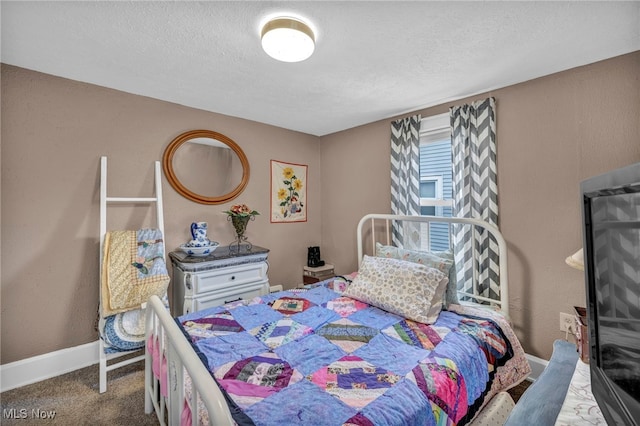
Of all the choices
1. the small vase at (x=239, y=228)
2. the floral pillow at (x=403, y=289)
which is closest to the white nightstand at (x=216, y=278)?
the small vase at (x=239, y=228)

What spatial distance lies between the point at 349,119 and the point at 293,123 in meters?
0.64

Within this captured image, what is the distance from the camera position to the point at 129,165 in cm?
226

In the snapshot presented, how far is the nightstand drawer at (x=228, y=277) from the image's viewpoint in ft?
7.16

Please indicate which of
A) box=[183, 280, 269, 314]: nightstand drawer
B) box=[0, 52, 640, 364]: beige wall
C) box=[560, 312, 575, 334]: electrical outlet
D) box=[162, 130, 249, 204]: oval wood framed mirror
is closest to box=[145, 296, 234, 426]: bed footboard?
box=[183, 280, 269, 314]: nightstand drawer

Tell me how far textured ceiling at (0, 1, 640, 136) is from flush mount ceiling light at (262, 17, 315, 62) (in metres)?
0.06

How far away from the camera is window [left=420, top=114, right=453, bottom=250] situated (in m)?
2.46

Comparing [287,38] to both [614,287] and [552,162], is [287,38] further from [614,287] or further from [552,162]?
[552,162]

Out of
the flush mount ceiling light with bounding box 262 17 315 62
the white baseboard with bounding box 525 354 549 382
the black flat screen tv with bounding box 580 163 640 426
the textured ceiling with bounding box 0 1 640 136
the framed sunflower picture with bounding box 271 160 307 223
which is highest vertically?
the textured ceiling with bounding box 0 1 640 136

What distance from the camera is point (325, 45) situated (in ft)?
5.13

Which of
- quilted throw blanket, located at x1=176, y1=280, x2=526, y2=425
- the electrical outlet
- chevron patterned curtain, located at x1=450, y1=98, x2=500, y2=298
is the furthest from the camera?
chevron patterned curtain, located at x1=450, y1=98, x2=500, y2=298

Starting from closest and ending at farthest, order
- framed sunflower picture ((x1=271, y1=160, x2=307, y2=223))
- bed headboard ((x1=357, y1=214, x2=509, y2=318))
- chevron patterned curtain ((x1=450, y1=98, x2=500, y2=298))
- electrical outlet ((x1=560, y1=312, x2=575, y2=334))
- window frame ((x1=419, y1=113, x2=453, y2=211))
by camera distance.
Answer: electrical outlet ((x1=560, y1=312, x2=575, y2=334)) → bed headboard ((x1=357, y1=214, x2=509, y2=318)) → chevron patterned curtain ((x1=450, y1=98, x2=500, y2=298)) → window frame ((x1=419, y1=113, x2=453, y2=211)) → framed sunflower picture ((x1=271, y1=160, x2=307, y2=223))

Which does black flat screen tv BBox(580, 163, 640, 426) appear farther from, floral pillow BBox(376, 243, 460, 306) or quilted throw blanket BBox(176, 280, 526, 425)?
floral pillow BBox(376, 243, 460, 306)

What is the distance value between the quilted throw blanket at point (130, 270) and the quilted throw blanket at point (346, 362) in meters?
0.62

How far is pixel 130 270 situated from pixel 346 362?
1.75 meters
